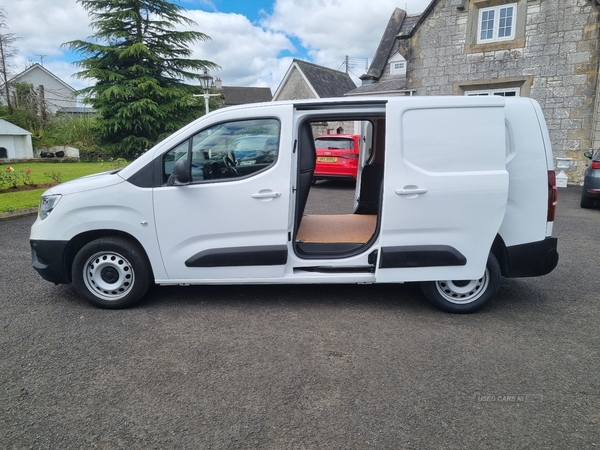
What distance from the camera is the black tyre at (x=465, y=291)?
4133mm

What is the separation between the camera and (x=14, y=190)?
11938 mm

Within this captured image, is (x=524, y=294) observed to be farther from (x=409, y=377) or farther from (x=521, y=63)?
(x=521, y=63)

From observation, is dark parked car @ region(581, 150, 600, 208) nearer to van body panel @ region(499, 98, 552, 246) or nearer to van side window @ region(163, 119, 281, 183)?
van body panel @ region(499, 98, 552, 246)

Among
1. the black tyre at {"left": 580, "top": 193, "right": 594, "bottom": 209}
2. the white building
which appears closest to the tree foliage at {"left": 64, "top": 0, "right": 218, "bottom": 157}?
the black tyre at {"left": 580, "top": 193, "right": 594, "bottom": 209}

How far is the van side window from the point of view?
415 cm

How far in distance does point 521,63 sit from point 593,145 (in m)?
3.66

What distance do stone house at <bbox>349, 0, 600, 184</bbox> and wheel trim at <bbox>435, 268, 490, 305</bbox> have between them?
1324cm

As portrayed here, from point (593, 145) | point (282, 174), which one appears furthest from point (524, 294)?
point (593, 145)

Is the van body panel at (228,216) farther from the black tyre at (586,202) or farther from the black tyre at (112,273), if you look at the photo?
the black tyre at (586,202)

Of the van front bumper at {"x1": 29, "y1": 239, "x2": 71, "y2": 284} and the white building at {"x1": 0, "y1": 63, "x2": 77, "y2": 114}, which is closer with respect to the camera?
the van front bumper at {"x1": 29, "y1": 239, "x2": 71, "y2": 284}

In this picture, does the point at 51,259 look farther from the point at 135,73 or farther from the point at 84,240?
the point at 135,73

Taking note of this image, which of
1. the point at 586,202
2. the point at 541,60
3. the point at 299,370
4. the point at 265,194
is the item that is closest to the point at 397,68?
the point at 541,60

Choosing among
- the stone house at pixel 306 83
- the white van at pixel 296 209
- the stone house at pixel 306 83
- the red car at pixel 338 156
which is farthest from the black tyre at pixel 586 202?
the stone house at pixel 306 83

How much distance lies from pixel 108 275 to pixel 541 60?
15694 mm
